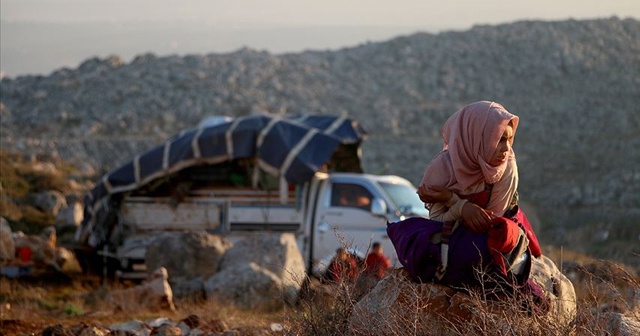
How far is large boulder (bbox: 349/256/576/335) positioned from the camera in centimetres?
531

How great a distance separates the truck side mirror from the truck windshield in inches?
8.4

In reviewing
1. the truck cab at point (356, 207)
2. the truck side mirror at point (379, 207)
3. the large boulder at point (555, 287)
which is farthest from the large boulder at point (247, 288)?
the large boulder at point (555, 287)

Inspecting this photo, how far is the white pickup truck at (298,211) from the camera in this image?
17.2 metres

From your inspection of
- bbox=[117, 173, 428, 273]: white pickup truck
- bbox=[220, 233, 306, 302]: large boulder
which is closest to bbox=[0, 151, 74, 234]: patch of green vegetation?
bbox=[117, 173, 428, 273]: white pickup truck

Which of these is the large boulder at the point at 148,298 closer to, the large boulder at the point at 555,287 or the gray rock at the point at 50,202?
the large boulder at the point at 555,287

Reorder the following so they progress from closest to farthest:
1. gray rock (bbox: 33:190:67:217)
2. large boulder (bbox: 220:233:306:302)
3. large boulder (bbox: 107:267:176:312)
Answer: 1. large boulder (bbox: 107:267:176:312)
2. large boulder (bbox: 220:233:306:302)
3. gray rock (bbox: 33:190:67:217)

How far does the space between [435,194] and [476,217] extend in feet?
0.91

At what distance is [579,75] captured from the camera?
184 ft

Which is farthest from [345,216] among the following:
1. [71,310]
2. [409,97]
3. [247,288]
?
[409,97]

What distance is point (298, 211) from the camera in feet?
59.1

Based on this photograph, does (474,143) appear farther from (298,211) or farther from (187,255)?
(298,211)

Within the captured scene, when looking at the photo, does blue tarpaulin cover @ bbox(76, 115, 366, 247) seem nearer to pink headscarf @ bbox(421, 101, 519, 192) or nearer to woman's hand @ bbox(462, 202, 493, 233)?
pink headscarf @ bbox(421, 101, 519, 192)

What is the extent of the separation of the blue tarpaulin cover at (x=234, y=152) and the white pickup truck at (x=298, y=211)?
36 cm

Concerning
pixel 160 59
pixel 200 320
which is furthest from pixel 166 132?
pixel 200 320
